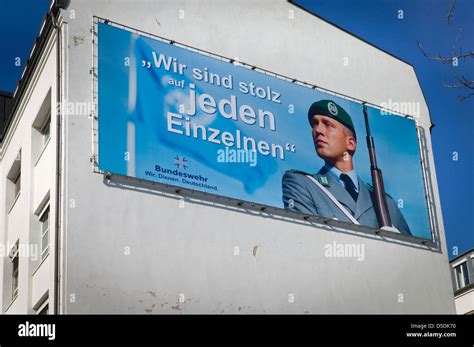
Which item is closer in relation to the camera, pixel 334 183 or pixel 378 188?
pixel 334 183

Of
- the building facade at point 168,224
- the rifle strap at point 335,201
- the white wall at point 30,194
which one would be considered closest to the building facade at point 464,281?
the building facade at point 168,224

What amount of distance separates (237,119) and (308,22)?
568cm

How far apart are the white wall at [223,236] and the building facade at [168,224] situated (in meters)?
0.04

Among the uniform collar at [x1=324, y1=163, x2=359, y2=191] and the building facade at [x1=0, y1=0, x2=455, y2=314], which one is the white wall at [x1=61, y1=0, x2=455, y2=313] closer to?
the building facade at [x1=0, y1=0, x2=455, y2=314]

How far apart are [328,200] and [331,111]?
3.32m

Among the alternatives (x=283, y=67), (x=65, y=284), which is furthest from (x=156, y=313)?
(x=283, y=67)

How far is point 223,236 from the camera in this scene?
79.8ft

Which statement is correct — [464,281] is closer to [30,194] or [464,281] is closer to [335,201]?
[335,201]

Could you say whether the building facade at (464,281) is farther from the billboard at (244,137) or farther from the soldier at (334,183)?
the soldier at (334,183)

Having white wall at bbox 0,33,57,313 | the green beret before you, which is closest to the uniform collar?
the green beret
